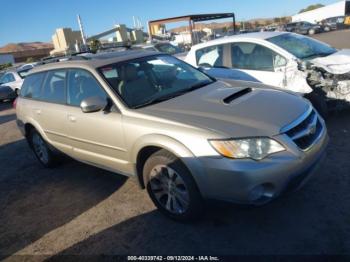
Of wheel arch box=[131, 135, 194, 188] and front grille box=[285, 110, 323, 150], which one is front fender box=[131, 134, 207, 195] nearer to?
wheel arch box=[131, 135, 194, 188]

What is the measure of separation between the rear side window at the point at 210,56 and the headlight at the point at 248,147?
13.7 ft

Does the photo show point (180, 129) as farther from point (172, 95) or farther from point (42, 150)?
point (42, 150)

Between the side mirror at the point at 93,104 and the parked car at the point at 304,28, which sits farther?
the parked car at the point at 304,28

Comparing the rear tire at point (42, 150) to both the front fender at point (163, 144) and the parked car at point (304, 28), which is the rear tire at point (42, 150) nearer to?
the front fender at point (163, 144)

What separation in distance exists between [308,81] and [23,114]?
15.5ft

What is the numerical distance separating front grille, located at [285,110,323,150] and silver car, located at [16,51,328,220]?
0.01 meters

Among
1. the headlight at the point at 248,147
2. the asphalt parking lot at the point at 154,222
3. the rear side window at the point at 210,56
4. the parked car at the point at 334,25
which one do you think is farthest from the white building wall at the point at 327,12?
the headlight at the point at 248,147

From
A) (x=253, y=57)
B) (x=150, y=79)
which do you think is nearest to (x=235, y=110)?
(x=150, y=79)

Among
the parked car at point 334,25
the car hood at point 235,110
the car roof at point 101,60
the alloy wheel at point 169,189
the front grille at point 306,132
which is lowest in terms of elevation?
the parked car at point 334,25

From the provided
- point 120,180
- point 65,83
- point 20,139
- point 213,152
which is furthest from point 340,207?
point 20,139

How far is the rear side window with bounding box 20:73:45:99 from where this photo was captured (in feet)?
18.0

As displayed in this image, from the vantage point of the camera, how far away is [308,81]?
18.7ft

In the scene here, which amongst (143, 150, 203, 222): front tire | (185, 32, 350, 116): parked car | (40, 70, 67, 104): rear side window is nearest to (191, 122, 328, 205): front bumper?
(143, 150, 203, 222): front tire

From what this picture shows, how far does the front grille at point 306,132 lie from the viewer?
3.16m
